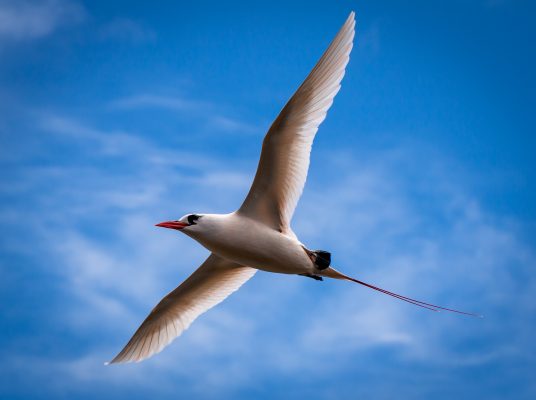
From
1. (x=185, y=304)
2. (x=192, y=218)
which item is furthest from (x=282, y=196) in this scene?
(x=185, y=304)

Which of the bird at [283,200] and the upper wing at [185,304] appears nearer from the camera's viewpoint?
the bird at [283,200]

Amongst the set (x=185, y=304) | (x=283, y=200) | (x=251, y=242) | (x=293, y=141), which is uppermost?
(x=293, y=141)

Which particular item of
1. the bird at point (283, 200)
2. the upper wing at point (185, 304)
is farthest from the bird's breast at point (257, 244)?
the upper wing at point (185, 304)

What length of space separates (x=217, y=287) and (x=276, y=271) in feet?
6.08

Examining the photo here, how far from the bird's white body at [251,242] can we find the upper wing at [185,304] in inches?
55.7

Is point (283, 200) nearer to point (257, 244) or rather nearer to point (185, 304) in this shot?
point (257, 244)

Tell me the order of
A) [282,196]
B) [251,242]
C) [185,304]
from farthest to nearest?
1. [185,304]
2. [282,196]
3. [251,242]

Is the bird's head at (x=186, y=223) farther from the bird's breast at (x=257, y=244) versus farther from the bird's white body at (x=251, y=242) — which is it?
the bird's breast at (x=257, y=244)

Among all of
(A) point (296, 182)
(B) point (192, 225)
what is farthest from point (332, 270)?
(B) point (192, 225)

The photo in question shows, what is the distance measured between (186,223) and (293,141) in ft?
6.39

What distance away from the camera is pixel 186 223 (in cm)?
1153

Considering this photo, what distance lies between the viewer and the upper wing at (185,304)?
13.0 metres

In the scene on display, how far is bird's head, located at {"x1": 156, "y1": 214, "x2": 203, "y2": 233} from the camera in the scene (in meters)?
11.5

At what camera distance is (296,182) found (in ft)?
37.5
